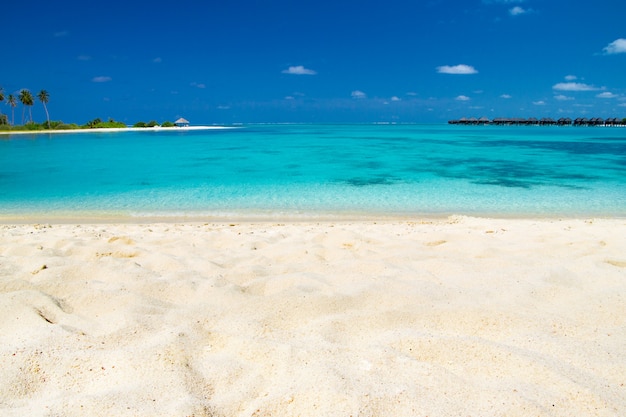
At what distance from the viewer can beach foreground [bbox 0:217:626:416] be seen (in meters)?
1.95

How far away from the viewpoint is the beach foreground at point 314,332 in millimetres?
1946

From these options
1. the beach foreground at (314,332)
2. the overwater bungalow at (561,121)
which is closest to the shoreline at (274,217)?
the beach foreground at (314,332)

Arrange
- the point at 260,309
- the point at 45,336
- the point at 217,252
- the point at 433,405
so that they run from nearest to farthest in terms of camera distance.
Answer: the point at 433,405
the point at 45,336
the point at 260,309
the point at 217,252

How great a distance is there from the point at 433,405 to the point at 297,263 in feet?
7.81

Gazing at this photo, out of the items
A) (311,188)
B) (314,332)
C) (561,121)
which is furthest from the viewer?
(561,121)

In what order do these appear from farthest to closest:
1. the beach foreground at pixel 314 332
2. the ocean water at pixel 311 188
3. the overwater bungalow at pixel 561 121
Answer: the overwater bungalow at pixel 561 121 → the ocean water at pixel 311 188 → the beach foreground at pixel 314 332

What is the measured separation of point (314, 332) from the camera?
2.64m

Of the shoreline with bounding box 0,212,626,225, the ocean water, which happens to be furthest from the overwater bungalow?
the shoreline with bounding box 0,212,626,225

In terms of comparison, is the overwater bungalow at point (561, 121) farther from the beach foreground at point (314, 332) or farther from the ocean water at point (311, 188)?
the beach foreground at point (314, 332)

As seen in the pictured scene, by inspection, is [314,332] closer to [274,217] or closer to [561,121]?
[274,217]

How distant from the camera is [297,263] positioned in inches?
162

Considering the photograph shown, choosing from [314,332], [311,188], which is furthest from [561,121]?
[314,332]

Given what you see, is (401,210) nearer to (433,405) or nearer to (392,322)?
Result: (392,322)

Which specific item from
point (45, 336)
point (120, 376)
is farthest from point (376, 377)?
point (45, 336)
